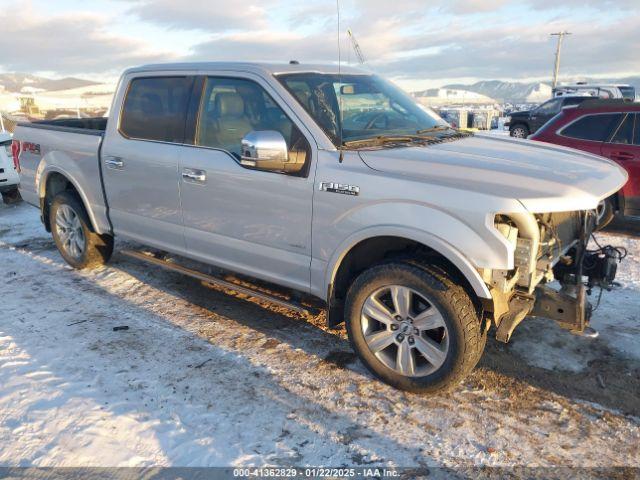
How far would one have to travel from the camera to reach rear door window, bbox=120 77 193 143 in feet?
14.1

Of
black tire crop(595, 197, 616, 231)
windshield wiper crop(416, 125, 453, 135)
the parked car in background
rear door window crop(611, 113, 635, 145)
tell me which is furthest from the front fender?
the parked car in background

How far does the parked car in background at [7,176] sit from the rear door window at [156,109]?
18.1 ft

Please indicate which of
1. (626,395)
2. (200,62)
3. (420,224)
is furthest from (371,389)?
(200,62)

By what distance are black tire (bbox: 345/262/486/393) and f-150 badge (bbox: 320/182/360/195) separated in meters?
0.49

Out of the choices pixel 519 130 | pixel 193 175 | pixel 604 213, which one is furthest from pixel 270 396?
pixel 519 130

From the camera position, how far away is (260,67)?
387 centimetres

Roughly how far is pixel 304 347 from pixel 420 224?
1489 mm

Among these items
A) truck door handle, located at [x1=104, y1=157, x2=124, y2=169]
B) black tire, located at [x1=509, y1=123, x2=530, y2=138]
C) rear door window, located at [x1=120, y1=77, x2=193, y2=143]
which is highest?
rear door window, located at [x1=120, y1=77, x2=193, y2=143]

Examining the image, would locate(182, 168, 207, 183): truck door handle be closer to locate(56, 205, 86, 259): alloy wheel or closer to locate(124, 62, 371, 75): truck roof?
locate(124, 62, 371, 75): truck roof

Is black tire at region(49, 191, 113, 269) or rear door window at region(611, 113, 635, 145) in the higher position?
rear door window at region(611, 113, 635, 145)

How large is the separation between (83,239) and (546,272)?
4501 millimetres

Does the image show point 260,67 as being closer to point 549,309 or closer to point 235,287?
point 235,287

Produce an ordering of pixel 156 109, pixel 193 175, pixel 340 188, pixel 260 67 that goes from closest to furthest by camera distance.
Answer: pixel 340 188, pixel 260 67, pixel 193 175, pixel 156 109

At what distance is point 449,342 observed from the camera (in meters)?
3.11
